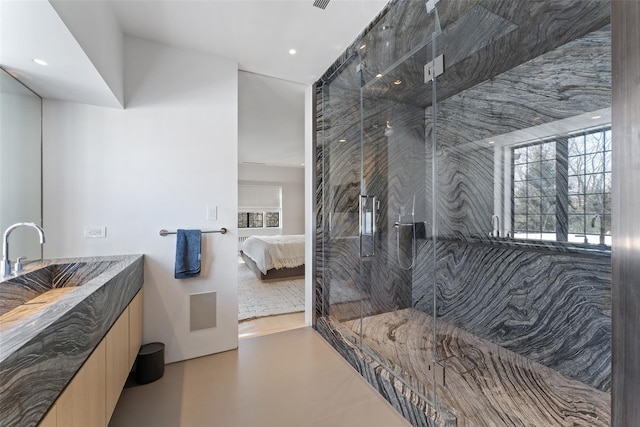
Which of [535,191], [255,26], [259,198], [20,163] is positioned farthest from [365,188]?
[259,198]

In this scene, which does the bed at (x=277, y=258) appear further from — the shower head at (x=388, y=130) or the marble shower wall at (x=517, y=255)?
the shower head at (x=388, y=130)

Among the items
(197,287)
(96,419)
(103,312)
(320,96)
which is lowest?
(96,419)

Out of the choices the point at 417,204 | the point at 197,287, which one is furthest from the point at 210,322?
the point at 417,204

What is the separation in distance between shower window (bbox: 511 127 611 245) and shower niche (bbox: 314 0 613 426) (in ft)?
0.03

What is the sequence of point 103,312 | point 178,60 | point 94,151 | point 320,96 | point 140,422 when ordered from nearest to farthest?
point 103,312, point 140,422, point 94,151, point 178,60, point 320,96

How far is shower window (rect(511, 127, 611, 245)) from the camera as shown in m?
1.90

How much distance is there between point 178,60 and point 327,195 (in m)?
1.92

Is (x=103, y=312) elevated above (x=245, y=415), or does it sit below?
above

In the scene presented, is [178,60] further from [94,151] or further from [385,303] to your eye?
[385,303]

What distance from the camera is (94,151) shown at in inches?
81.8

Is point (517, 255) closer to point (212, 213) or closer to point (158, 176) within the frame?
point (212, 213)

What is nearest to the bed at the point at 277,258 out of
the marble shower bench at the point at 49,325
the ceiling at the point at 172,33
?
the marble shower bench at the point at 49,325

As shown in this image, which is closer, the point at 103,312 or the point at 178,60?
the point at 103,312

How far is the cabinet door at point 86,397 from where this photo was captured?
0.91 m
